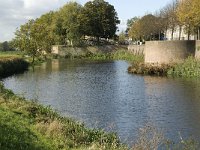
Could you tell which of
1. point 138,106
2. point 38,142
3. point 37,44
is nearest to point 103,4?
point 37,44

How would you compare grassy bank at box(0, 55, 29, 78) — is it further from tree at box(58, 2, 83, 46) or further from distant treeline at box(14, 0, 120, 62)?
tree at box(58, 2, 83, 46)

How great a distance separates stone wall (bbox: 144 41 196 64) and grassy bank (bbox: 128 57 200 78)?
1.68m

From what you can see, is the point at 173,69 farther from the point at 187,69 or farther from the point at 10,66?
the point at 10,66

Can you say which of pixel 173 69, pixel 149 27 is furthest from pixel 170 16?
pixel 173 69

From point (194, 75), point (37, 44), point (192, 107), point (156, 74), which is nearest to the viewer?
point (192, 107)

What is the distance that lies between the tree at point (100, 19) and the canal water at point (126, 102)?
62026 mm

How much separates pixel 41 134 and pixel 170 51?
141 ft

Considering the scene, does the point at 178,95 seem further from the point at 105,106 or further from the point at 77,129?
the point at 77,129

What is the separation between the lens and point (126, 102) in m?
31.1

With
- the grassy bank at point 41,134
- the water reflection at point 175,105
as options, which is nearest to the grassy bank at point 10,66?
the water reflection at point 175,105

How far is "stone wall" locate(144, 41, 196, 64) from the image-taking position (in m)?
55.1

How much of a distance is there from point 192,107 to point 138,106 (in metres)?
3.72

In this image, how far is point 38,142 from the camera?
13.9 meters

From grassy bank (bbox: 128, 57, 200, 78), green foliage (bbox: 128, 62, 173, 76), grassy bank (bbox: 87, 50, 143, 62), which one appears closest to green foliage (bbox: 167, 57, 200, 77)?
grassy bank (bbox: 128, 57, 200, 78)
